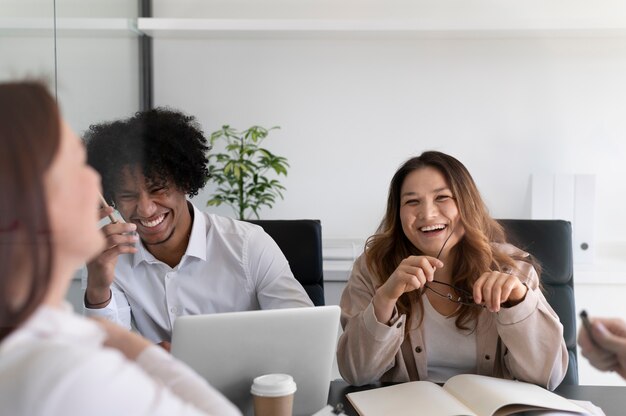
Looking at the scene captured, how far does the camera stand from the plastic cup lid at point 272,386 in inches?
43.8

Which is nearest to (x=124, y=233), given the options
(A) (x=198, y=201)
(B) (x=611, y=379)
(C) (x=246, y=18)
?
(A) (x=198, y=201)

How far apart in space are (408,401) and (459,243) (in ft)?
2.10

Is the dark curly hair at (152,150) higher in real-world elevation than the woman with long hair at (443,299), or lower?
higher

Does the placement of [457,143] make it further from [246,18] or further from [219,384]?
[219,384]

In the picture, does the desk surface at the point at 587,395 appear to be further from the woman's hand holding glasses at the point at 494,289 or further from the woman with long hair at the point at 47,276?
the woman with long hair at the point at 47,276

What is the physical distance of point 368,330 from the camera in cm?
156

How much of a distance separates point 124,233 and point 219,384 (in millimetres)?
529

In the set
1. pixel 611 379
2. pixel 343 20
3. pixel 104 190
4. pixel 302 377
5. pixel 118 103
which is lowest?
pixel 611 379

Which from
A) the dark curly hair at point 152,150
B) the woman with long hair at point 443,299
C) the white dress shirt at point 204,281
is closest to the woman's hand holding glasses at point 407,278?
the woman with long hair at point 443,299

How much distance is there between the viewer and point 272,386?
1.11m

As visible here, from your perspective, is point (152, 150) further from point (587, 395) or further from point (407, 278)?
point (587, 395)

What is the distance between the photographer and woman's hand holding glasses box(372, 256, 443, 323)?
4.87 ft

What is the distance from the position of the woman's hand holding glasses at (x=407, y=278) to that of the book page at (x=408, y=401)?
0.22 meters

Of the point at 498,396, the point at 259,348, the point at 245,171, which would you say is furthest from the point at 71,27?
the point at 498,396
